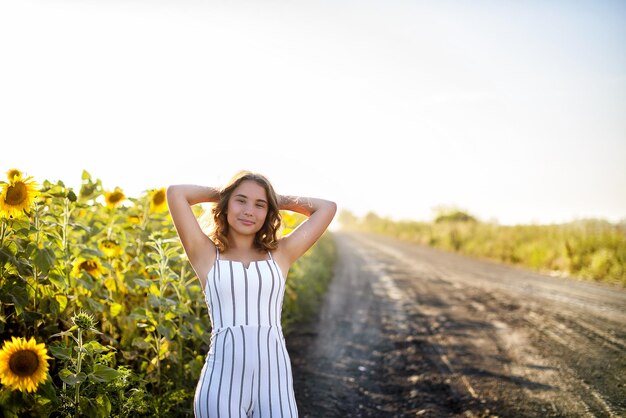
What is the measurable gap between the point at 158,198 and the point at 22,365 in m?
2.15

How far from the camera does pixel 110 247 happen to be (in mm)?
3871

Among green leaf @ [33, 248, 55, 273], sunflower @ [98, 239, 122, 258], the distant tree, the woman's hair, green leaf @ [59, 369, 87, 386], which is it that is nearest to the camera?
green leaf @ [59, 369, 87, 386]

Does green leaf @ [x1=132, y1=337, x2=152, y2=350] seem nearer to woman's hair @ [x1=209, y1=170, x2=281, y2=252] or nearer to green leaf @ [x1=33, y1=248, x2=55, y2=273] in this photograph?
green leaf @ [x1=33, y1=248, x2=55, y2=273]

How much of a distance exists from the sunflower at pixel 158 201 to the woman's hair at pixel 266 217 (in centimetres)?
154

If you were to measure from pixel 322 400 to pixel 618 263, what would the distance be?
12.0 metres

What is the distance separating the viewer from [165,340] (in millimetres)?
3598

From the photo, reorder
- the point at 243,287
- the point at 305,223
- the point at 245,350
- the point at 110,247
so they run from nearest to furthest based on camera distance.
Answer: the point at 245,350 → the point at 243,287 → the point at 305,223 → the point at 110,247

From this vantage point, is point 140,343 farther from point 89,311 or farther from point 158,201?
point 158,201

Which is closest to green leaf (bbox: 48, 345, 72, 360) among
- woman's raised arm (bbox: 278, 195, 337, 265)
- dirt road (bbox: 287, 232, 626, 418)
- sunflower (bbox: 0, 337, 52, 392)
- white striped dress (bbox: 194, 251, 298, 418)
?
sunflower (bbox: 0, 337, 52, 392)

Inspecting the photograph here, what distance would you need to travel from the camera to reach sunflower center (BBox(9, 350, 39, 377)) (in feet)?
6.75

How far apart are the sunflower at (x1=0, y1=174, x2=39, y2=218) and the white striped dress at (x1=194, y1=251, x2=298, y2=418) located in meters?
1.07

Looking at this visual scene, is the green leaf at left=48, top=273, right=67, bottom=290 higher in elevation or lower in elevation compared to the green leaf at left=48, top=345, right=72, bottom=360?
higher

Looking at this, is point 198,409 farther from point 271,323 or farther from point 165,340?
point 165,340

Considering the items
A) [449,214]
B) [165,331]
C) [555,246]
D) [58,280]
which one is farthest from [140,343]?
[449,214]
